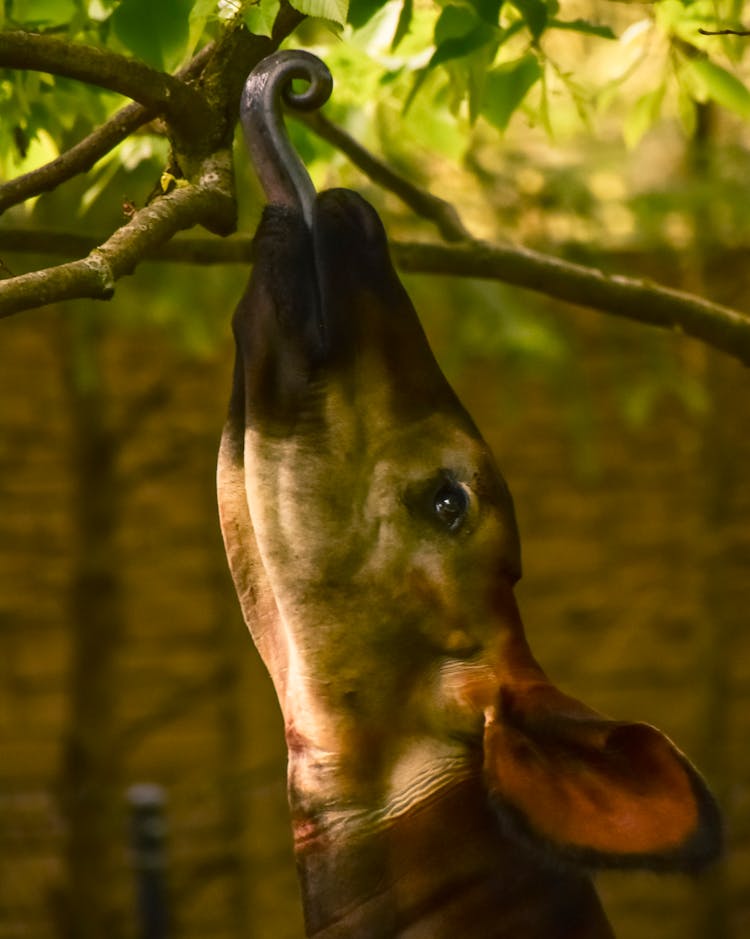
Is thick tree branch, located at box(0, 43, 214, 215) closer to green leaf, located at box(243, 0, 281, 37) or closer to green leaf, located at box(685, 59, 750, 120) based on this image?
green leaf, located at box(243, 0, 281, 37)

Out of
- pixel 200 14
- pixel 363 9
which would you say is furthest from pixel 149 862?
pixel 200 14

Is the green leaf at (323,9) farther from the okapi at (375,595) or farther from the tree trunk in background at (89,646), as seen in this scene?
the tree trunk in background at (89,646)

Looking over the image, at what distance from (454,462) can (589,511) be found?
5349mm

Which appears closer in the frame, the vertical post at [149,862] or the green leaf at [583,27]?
the green leaf at [583,27]

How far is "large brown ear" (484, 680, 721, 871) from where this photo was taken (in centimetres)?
121

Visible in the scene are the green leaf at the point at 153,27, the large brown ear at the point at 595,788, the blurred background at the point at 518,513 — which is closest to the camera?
the large brown ear at the point at 595,788

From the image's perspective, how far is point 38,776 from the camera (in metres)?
6.18

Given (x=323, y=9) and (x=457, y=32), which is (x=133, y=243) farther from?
(x=457, y=32)

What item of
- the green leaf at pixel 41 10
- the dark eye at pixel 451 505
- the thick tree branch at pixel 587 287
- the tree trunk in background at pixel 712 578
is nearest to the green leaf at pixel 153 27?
the green leaf at pixel 41 10

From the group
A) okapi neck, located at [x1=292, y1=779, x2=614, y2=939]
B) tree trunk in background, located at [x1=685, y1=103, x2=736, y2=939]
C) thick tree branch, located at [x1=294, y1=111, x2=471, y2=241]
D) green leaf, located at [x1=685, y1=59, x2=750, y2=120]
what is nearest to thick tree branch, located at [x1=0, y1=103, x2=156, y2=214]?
thick tree branch, located at [x1=294, y1=111, x2=471, y2=241]

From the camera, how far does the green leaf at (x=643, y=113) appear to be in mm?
2348

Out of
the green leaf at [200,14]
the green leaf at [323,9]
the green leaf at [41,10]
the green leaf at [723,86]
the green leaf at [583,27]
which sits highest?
the green leaf at [323,9]

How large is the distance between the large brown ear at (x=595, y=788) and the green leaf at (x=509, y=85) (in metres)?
1.09

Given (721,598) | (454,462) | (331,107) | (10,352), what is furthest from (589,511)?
(454,462)
